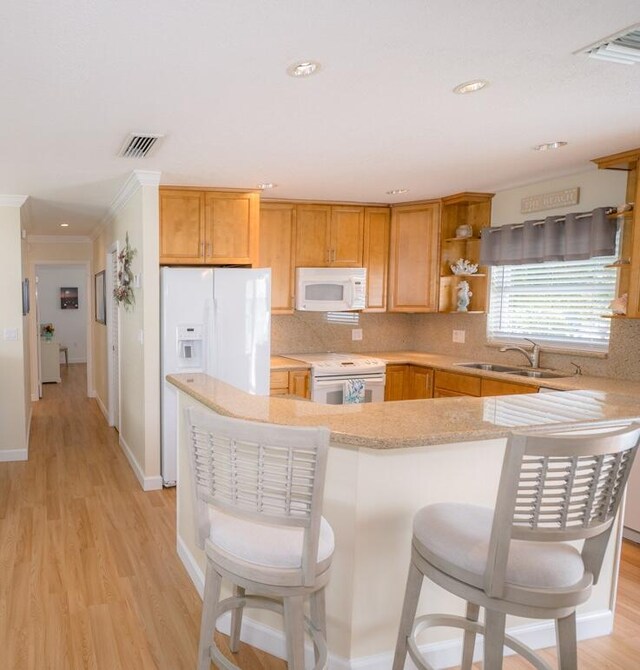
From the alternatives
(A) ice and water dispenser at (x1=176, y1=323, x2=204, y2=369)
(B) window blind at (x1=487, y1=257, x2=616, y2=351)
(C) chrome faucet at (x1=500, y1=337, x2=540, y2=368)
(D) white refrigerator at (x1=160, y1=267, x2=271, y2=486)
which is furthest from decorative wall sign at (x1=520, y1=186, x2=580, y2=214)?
(A) ice and water dispenser at (x1=176, y1=323, x2=204, y2=369)

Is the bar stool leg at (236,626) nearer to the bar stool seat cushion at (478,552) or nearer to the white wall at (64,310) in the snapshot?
the bar stool seat cushion at (478,552)

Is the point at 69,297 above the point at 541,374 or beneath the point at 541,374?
above

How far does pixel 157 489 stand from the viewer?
164 inches

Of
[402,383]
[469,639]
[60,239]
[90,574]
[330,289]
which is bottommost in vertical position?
[90,574]

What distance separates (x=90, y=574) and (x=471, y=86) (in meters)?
2.97

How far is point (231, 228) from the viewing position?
4.43 m

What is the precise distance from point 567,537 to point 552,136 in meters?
2.30

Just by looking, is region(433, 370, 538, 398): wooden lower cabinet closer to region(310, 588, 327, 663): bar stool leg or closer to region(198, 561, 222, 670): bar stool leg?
region(310, 588, 327, 663): bar stool leg

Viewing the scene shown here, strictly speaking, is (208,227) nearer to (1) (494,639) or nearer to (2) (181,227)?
(2) (181,227)

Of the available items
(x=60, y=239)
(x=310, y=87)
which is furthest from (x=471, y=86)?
(x=60, y=239)

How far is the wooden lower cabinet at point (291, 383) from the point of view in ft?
15.2

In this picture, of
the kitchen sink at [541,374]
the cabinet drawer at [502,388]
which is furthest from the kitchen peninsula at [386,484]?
the kitchen sink at [541,374]

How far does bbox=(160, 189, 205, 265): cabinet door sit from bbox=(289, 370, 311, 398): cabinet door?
1238 millimetres

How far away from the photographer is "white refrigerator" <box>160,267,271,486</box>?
411 cm
